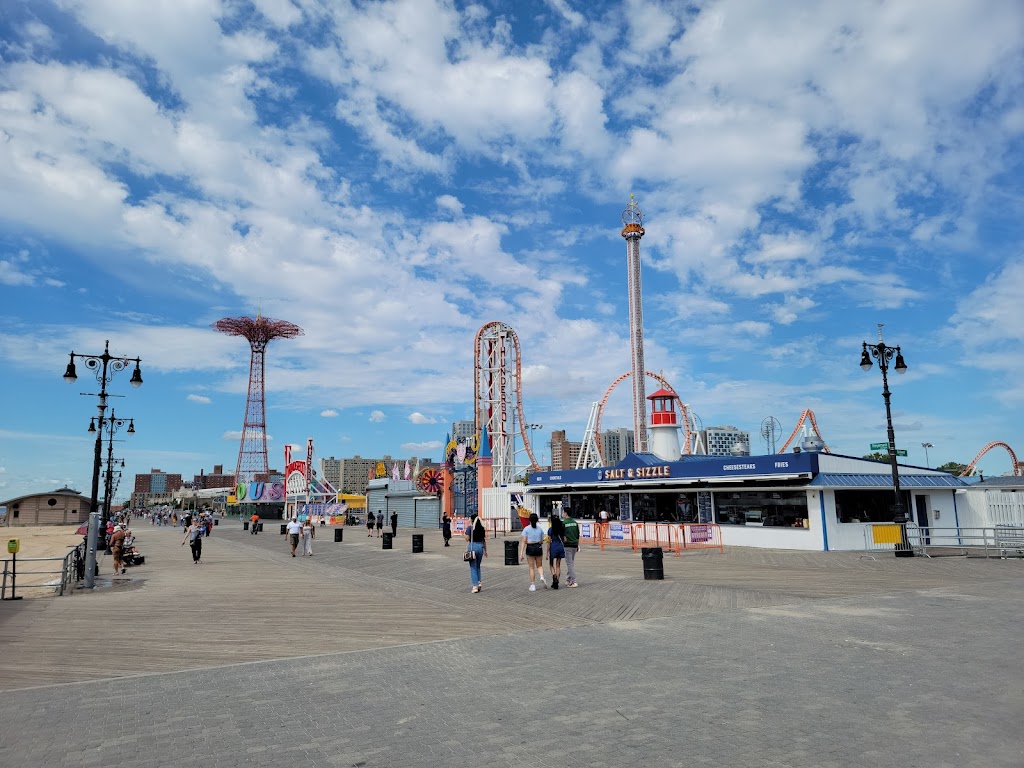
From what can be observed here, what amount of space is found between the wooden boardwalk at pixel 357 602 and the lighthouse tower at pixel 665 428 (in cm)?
1594

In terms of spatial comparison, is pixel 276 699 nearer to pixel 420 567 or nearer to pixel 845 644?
pixel 845 644

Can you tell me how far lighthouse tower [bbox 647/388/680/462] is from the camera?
39469 mm

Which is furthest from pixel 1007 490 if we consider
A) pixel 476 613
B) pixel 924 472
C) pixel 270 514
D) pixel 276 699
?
pixel 270 514

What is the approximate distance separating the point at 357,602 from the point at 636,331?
182 ft

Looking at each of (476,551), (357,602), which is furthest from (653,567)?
(357,602)

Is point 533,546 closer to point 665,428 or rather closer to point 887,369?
point 887,369

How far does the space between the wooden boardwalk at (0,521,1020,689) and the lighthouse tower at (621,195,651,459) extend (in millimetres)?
42007

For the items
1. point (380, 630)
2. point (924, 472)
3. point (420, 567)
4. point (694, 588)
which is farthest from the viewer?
point (924, 472)

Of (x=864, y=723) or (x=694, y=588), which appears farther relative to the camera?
(x=694, y=588)

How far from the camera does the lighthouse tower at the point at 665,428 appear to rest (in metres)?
39.5

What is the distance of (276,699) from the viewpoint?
7.07m

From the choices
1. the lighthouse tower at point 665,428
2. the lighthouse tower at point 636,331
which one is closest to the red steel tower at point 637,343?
the lighthouse tower at point 636,331

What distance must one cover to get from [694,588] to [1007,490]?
74.3 feet

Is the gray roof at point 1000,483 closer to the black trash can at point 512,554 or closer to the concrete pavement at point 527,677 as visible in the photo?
the concrete pavement at point 527,677
